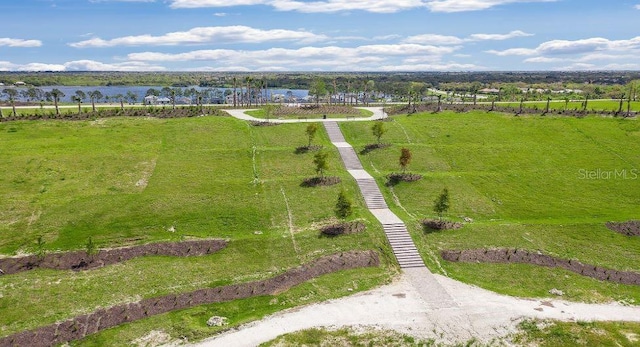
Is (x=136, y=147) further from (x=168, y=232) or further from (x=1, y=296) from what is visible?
(x=1, y=296)

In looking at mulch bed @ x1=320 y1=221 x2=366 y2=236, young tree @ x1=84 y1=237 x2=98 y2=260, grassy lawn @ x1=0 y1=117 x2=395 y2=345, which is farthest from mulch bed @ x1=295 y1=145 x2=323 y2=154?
young tree @ x1=84 y1=237 x2=98 y2=260

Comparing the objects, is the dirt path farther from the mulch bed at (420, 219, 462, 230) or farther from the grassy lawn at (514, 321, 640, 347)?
the mulch bed at (420, 219, 462, 230)

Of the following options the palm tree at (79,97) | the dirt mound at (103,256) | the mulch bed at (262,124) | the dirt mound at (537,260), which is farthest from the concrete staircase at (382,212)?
the palm tree at (79,97)

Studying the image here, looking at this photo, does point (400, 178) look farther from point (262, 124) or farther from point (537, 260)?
point (262, 124)

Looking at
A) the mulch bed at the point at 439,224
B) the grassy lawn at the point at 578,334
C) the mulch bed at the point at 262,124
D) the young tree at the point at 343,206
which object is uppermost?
the mulch bed at the point at 262,124

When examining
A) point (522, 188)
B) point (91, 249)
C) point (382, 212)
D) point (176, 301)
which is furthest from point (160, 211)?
point (522, 188)

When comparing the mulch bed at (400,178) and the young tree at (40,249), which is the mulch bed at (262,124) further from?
the young tree at (40,249)
